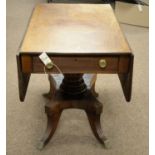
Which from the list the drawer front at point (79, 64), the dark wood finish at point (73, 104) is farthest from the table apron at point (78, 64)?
the dark wood finish at point (73, 104)

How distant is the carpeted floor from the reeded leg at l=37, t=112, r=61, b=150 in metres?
0.03

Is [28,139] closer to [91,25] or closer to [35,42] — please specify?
[35,42]

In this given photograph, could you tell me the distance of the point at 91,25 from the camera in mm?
1442

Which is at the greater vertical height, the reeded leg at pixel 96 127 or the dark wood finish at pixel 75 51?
the dark wood finish at pixel 75 51

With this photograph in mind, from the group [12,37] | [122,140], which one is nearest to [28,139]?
[122,140]

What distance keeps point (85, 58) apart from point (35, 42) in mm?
246

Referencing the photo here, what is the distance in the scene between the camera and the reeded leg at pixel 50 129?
1.47 meters

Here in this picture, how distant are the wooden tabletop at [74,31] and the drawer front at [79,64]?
30 mm

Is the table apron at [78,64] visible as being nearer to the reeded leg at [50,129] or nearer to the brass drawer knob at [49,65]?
the brass drawer knob at [49,65]

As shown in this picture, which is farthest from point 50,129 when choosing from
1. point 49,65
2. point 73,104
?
point 49,65

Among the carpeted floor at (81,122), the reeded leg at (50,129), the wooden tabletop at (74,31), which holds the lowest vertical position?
the carpeted floor at (81,122)

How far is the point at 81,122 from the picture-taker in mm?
1683

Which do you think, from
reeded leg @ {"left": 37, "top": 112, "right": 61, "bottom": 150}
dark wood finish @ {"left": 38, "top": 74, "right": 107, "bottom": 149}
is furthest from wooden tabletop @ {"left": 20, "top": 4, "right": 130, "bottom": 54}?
reeded leg @ {"left": 37, "top": 112, "right": 61, "bottom": 150}

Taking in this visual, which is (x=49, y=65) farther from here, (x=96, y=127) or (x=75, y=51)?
(x=96, y=127)
